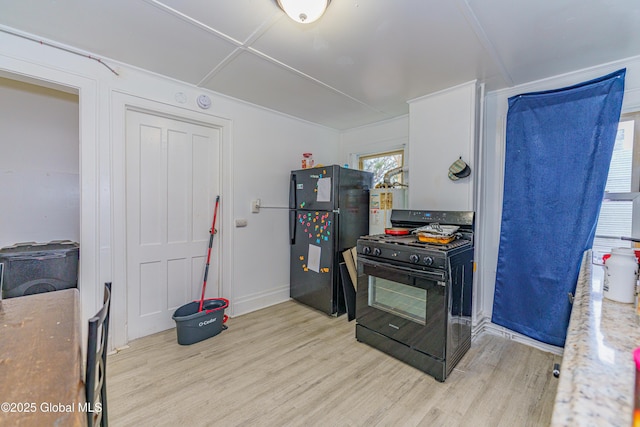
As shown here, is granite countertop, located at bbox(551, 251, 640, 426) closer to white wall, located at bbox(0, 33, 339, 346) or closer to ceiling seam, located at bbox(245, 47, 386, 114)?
ceiling seam, located at bbox(245, 47, 386, 114)

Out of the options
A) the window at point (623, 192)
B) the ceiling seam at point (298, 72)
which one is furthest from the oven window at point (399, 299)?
the ceiling seam at point (298, 72)

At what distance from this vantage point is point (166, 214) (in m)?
2.62

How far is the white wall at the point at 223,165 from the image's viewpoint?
2.07 m

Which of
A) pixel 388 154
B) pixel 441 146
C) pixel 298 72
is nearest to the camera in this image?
pixel 298 72

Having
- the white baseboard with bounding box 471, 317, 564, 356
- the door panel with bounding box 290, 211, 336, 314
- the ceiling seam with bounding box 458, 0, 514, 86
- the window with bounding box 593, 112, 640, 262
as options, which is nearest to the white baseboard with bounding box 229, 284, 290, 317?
the door panel with bounding box 290, 211, 336, 314

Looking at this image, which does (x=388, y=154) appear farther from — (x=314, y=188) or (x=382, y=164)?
(x=314, y=188)

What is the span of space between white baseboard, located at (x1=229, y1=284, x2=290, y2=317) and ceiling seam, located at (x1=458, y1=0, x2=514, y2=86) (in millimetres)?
3126

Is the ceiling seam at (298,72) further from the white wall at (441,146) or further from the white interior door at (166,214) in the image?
the white interior door at (166,214)

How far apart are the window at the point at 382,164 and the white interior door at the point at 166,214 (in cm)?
205

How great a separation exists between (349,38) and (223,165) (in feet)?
5.86

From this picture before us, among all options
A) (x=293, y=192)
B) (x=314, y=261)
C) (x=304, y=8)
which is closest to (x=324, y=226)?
(x=314, y=261)

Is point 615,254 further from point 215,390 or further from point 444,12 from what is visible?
point 215,390

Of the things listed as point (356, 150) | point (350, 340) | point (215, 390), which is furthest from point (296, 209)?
point (215, 390)

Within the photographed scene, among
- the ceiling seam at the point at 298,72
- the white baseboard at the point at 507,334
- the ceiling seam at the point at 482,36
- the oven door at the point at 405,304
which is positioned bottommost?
the white baseboard at the point at 507,334
